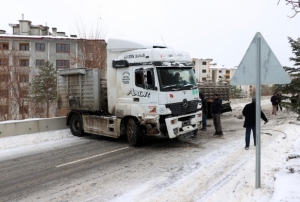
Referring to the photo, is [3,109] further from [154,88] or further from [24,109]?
[154,88]

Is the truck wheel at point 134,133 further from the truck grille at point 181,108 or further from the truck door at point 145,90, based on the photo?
the truck grille at point 181,108

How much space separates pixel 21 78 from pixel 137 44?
1560 centimetres

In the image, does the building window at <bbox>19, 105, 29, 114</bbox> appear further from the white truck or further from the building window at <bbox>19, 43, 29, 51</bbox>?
the building window at <bbox>19, 43, 29, 51</bbox>

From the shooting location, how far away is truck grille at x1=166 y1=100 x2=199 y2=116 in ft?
27.9

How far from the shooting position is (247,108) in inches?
328

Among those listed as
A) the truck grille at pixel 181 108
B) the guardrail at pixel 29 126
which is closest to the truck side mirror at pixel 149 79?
the truck grille at pixel 181 108

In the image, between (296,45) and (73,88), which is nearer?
(73,88)

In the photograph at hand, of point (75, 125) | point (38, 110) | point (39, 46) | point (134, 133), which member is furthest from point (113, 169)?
point (39, 46)

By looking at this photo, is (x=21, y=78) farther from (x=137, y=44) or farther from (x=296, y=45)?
(x=296, y=45)

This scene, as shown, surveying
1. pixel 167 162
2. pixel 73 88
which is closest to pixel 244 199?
pixel 167 162

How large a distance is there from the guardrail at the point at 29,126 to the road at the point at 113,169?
2.01 m

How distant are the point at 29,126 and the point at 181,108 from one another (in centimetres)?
643

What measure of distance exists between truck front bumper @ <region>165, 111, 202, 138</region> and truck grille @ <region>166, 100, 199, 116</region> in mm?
138

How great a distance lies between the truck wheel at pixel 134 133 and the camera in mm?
8891
